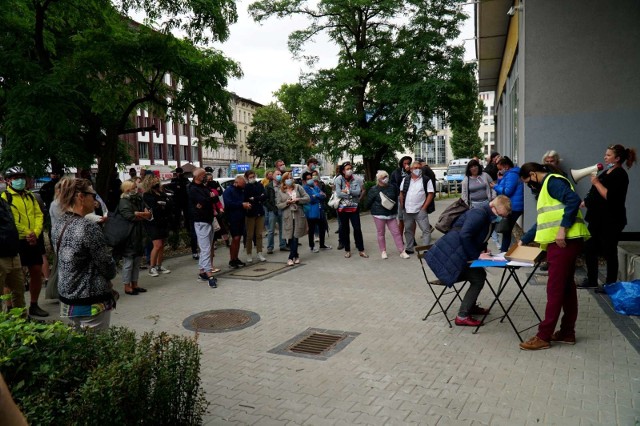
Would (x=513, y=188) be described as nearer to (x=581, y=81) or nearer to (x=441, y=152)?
(x=581, y=81)

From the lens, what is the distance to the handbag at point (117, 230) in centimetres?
859

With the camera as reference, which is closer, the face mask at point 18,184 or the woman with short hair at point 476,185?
the face mask at point 18,184

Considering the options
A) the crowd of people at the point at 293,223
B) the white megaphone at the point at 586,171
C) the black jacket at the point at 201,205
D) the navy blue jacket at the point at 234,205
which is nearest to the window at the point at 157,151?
the crowd of people at the point at 293,223

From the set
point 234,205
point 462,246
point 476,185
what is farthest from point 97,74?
point 462,246

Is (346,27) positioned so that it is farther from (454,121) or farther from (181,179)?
(181,179)

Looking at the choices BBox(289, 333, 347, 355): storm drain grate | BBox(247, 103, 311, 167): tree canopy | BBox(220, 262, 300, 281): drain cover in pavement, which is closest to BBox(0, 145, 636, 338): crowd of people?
BBox(220, 262, 300, 281): drain cover in pavement

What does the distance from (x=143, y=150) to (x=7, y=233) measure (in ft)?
192

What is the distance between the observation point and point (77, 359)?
315 cm

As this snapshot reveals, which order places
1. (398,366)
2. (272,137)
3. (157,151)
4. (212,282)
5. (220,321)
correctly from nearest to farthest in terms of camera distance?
(398,366)
(220,321)
(212,282)
(157,151)
(272,137)

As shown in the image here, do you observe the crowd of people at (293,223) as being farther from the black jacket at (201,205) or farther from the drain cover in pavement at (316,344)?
the drain cover in pavement at (316,344)

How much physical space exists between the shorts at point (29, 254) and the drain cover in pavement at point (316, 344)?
4090 mm

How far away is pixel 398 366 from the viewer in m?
5.18

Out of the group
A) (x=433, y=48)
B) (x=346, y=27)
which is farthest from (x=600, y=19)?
(x=346, y=27)

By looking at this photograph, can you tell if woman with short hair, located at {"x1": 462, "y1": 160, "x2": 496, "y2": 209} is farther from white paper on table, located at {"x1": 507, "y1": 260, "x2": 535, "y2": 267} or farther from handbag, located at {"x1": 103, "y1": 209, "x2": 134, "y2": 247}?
handbag, located at {"x1": 103, "y1": 209, "x2": 134, "y2": 247}
